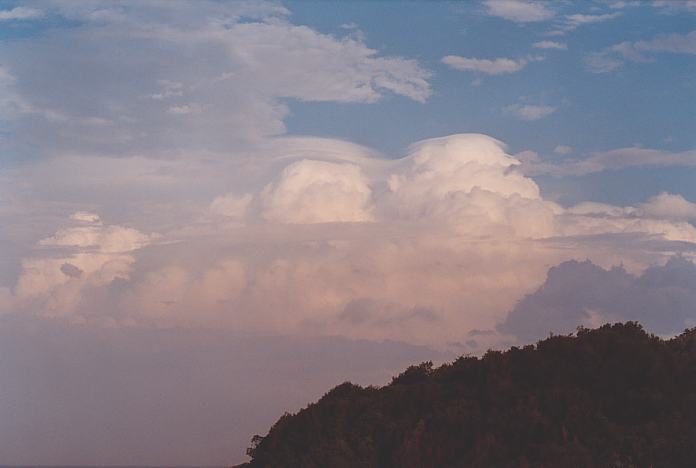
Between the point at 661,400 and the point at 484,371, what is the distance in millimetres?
5734

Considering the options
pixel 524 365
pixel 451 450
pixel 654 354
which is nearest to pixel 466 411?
pixel 451 450

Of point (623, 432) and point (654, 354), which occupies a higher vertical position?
point (654, 354)

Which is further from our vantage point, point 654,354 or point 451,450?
point 654,354

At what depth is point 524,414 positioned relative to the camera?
25375mm

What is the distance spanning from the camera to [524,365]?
28188 mm

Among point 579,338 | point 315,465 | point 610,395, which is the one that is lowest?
point 315,465

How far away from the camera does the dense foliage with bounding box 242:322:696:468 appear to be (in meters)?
24.0

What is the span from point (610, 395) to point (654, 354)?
8.34 ft

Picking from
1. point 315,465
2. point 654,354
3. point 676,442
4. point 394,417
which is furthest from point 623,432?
point 315,465

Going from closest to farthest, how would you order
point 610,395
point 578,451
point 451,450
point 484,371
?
point 578,451 < point 451,450 < point 610,395 < point 484,371

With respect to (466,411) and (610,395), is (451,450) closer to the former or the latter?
(466,411)

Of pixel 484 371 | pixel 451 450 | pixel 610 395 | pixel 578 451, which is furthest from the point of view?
pixel 484 371

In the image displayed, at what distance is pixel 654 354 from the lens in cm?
2788

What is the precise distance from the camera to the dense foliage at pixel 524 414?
24031 millimetres
